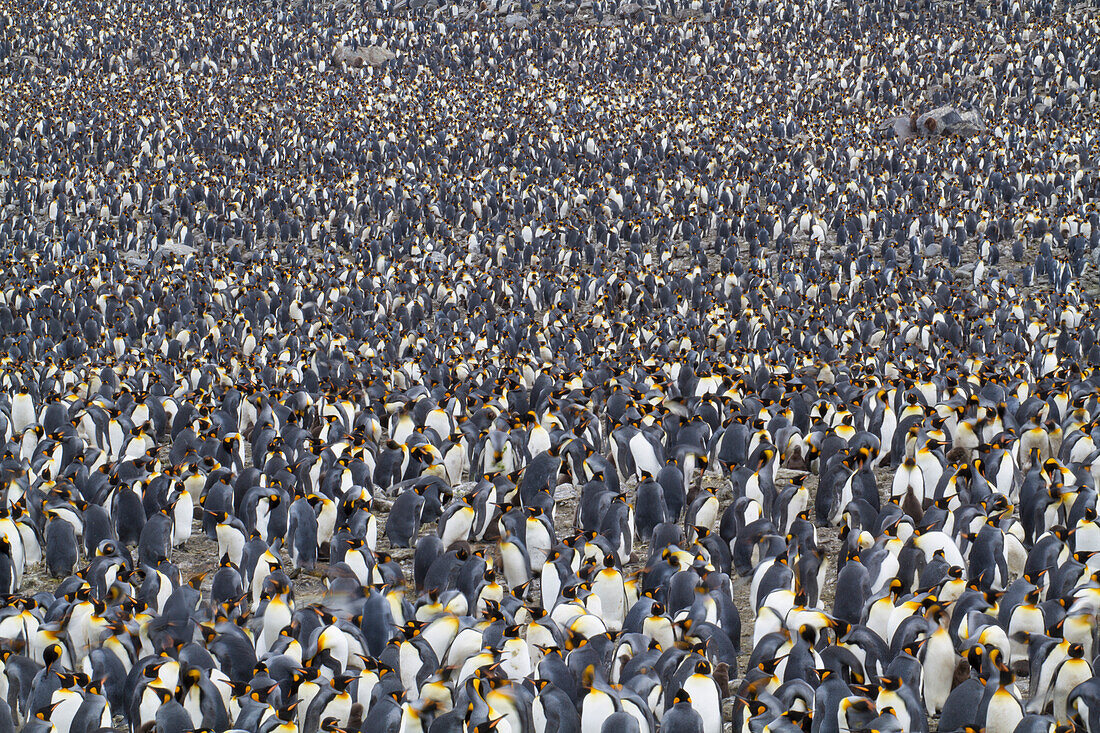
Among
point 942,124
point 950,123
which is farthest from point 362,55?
point 950,123

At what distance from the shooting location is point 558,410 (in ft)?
35.2

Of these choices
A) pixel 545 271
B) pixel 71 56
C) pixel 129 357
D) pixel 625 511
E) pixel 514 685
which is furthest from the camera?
pixel 71 56

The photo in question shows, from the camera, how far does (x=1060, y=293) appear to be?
15875 millimetres

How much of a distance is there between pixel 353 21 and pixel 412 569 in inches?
1456

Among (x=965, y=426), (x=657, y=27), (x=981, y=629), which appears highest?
(x=981, y=629)

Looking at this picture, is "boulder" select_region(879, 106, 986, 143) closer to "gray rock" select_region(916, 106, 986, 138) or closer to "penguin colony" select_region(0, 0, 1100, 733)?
"gray rock" select_region(916, 106, 986, 138)

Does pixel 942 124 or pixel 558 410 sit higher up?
pixel 558 410

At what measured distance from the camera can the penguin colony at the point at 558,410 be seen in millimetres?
5824

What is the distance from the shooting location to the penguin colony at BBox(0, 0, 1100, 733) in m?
5.82

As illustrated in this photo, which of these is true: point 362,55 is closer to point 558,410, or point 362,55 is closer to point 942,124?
point 942,124

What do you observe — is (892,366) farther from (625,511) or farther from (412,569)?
(412,569)

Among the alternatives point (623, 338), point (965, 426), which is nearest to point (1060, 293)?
point (623, 338)

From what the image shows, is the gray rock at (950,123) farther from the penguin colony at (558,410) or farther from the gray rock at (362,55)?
the gray rock at (362,55)

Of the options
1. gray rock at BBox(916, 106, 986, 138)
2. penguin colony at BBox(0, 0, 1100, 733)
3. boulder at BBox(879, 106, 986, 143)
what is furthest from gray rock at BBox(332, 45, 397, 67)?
gray rock at BBox(916, 106, 986, 138)
